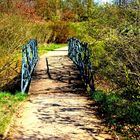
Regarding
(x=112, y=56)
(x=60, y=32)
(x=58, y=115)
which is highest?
(x=112, y=56)

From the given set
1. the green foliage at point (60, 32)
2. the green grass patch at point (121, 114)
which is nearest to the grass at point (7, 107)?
the green grass patch at point (121, 114)

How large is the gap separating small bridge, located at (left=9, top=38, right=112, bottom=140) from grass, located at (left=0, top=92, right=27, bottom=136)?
17 cm

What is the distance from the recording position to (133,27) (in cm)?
942

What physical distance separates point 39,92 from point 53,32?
28.4m

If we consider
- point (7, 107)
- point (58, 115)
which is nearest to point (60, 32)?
point (7, 107)

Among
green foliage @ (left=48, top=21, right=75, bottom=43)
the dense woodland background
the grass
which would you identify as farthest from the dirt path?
green foliage @ (left=48, top=21, right=75, bottom=43)

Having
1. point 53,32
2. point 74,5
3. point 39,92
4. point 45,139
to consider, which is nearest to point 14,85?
point 39,92

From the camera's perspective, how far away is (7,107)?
1059cm

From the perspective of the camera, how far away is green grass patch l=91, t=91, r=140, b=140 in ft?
26.5

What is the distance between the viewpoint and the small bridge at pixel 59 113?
7938 mm

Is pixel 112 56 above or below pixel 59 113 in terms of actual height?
above

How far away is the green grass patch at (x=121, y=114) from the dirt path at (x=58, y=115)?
243 mm

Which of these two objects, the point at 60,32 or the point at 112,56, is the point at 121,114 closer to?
the point at 112,56

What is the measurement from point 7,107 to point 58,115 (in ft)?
5.76
